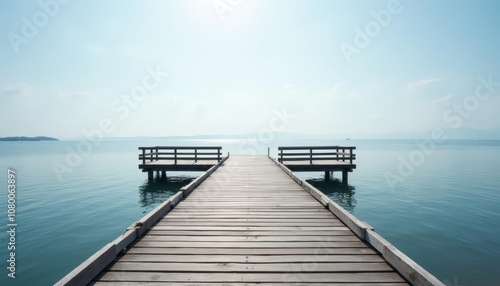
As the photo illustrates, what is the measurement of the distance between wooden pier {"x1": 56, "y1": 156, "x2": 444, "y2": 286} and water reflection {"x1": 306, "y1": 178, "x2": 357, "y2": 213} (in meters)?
8.38

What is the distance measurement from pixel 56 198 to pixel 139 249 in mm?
15004

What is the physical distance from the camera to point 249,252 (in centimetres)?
357

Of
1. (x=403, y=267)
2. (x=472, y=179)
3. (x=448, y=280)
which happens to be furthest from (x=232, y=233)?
(x=472, y=179)

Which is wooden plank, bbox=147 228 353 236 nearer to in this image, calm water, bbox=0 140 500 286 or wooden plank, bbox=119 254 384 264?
wooden plank, bbox=119 254 384 264

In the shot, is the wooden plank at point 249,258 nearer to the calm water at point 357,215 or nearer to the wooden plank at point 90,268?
the wooden plank at point 90,268

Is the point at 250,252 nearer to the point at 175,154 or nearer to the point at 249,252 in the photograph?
the point at 249,252

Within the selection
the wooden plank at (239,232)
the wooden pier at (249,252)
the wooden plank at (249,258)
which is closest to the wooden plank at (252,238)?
the wooden pier at (249,252)

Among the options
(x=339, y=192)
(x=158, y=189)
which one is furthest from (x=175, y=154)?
(x=339, y=192)

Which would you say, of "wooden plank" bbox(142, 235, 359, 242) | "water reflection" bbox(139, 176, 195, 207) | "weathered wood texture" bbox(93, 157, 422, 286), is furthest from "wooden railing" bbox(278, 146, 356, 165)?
"wooden plank" bbox(142, 235, 359, 242)

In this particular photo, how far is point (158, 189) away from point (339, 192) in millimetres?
13004

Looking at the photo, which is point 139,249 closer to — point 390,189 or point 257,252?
point 257,252

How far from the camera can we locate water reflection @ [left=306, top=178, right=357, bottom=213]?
13.2 metres

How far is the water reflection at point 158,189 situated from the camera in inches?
548

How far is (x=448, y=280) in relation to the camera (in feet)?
20.2
